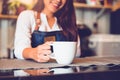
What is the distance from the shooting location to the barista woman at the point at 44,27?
1192 millimetres

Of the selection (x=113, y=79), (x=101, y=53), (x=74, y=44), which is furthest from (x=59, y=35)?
(x=101, y=53)

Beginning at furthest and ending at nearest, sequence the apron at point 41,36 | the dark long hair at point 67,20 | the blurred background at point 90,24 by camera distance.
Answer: the blurred background at point 90,24
the dark long hair at point 67,20
the apron at point 41,36

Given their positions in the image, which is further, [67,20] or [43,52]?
[67,20]

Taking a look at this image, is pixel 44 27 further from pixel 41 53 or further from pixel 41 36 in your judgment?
pixel 41 53

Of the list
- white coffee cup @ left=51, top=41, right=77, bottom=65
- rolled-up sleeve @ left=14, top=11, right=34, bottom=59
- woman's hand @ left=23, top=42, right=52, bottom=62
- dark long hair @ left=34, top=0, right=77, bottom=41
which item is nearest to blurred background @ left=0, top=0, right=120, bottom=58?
dark long hair @ left=34, top=0, right=77, bottom=41

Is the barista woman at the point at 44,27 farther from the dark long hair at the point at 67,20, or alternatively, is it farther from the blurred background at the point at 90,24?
the blurred background at the point at 90,24

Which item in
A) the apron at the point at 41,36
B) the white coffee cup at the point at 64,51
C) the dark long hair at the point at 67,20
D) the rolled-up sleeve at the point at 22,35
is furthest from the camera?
the dark long hair at the point at 67,20

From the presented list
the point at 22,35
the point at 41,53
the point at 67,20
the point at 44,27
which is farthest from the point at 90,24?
the point at 41,53

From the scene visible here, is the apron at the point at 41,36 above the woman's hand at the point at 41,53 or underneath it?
above

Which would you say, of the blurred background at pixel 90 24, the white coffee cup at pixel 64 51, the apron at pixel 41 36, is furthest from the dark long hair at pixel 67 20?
the white coffee cup at pixel 64 51

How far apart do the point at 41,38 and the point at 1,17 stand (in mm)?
916

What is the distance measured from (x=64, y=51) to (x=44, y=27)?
2.17ft

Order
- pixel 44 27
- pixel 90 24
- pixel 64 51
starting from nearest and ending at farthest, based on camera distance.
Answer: pixel 64 51 → pixel 44 27 → pixel 90 24

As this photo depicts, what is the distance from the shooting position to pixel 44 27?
147 cm
